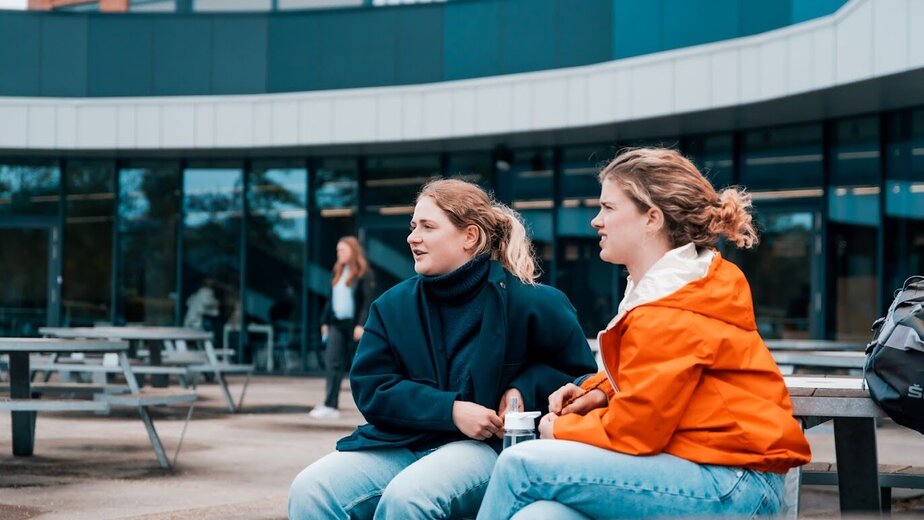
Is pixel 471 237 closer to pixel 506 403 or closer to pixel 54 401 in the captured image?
pixel 506 403

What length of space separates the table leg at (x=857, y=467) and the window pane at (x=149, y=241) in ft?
53.3

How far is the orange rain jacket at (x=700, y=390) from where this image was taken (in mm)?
2686

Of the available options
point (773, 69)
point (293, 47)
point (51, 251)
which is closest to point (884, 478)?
point (773, 69)

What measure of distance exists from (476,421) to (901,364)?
1.12m

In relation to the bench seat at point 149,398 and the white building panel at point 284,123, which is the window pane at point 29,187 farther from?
the bench seat at point 149,398

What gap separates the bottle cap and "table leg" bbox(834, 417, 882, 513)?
1.47 m

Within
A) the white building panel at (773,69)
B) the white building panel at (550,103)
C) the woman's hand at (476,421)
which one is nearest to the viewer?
the woman's hand at (476,421)

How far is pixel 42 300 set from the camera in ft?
63.5

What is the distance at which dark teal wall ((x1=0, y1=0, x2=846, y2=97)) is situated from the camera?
16312 mm

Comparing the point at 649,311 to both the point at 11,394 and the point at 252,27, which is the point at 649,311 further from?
the point at 252,27

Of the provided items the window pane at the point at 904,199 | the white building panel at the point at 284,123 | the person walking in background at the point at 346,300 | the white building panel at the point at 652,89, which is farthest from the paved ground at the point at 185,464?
the white building panel at the point at 284,123

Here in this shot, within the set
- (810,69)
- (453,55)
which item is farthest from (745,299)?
(453,55)

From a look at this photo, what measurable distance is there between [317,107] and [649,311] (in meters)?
14.6

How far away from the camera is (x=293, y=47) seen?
18109 millimetres
